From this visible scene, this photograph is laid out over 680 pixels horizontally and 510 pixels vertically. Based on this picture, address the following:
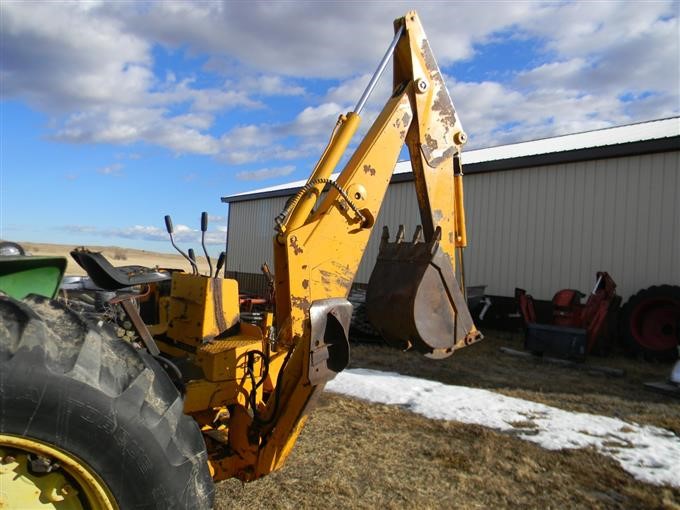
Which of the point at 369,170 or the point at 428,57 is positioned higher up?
the point at 428,57

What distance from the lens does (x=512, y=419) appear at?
557cm

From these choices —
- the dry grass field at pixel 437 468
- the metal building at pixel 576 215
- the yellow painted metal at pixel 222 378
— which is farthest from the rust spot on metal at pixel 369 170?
the metal building at pixel 576 215

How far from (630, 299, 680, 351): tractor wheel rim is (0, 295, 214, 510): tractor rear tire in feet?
31.2

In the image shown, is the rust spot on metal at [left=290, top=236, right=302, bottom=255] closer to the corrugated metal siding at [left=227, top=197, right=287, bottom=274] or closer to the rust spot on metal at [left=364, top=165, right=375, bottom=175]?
the rust spot on metal at [left=364, top=165, right=375, bottom=175]

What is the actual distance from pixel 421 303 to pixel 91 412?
228 cm

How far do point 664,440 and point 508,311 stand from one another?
23.7ft

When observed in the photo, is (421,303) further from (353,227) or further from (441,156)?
(441,156)

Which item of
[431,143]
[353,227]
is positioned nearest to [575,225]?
[431,143]

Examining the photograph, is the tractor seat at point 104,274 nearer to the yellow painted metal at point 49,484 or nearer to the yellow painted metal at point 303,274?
the yellow painted metal at point 303,274

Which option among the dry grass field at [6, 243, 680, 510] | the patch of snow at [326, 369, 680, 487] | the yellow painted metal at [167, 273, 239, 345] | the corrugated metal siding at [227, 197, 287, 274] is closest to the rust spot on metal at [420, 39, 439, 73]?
the yellow painted metal at [167, 273, 239, 345]

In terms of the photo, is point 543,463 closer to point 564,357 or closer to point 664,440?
point 664,440

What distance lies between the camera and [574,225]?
1151 cm

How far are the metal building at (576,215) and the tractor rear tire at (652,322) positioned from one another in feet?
2.38

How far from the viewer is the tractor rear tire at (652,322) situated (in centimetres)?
943
